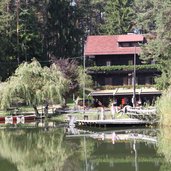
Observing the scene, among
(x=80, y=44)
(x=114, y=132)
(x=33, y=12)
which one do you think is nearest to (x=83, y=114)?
(x=114, y=132)

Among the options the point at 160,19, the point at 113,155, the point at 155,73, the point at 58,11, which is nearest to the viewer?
the point at 113,155

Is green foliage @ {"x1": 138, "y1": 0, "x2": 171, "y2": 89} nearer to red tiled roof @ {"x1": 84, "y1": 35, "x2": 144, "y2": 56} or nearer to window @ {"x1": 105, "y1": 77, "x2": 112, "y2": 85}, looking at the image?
red tiled roof @ {"x1": 84, "y1": 35, "x2": 144, "y2": 56}

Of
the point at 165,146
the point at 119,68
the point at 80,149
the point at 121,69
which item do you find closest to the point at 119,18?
the point at 119,68

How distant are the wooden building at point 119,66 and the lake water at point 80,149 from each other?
2246 cm

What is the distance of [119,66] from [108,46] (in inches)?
163

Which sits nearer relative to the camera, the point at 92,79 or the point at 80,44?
the point at 92,79

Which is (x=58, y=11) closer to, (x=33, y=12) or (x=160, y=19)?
(x=33, y=12)

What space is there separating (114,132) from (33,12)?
35.9 m

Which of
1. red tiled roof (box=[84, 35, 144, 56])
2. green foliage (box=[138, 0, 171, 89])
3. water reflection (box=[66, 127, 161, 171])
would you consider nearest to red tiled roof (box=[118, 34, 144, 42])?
red tiled roof (box=[84, 35, 144, 56])

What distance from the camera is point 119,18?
74875 mm

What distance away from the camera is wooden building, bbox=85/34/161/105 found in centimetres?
6100

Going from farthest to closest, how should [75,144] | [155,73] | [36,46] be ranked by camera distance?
[36,46], [155,73], [75,144]

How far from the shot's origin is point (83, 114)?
46156mm

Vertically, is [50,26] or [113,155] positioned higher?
[50,26]
